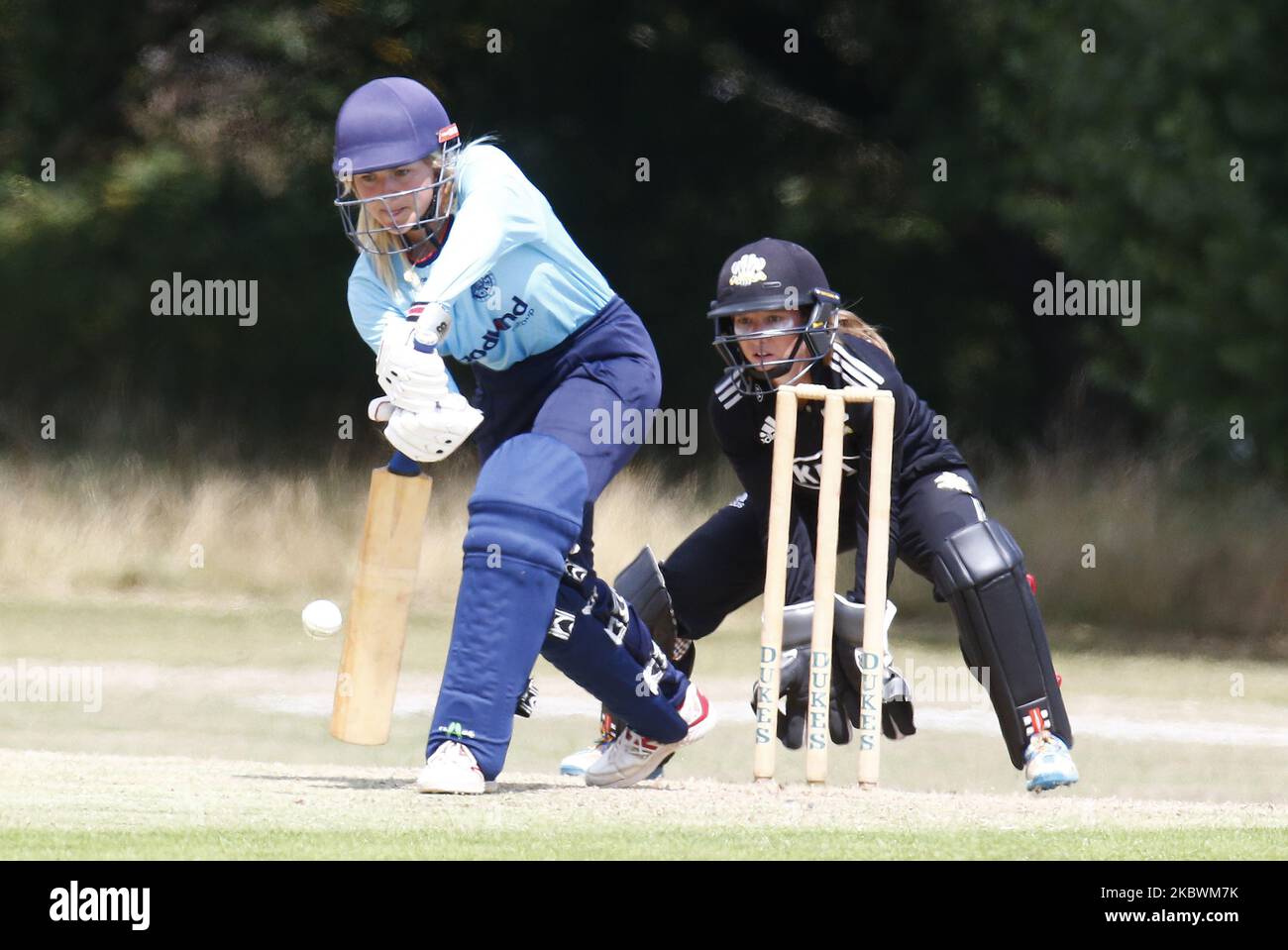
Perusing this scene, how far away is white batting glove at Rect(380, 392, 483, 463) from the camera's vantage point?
208 inches

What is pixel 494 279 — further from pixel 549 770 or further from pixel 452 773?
pixel 549 770

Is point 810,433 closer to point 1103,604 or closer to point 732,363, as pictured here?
point 732,363

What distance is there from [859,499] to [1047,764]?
0.87 meters

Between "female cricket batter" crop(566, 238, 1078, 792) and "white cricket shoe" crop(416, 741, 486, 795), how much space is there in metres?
0.94

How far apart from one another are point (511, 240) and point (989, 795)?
1.99 m

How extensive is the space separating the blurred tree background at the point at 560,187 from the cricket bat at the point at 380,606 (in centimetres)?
1070

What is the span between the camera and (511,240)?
17.7 ft

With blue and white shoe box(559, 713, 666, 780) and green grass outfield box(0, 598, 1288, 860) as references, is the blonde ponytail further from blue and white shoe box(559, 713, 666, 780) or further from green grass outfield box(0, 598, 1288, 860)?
blue and white shoe box(559, 713, 666, 780)

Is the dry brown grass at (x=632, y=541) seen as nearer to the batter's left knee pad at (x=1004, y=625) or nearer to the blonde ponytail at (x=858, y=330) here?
the batter's left knee pad at (x=1004, y=625)

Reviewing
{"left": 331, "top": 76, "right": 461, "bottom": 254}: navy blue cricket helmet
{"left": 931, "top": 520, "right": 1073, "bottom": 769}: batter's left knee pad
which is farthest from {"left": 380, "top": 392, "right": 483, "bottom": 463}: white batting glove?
{"left": 931, "top": 520, "right": 1073, "bottom": 769}: batter's left knee pad

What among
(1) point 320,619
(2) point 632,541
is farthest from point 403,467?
(2) point 632,541

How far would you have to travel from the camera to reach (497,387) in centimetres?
580

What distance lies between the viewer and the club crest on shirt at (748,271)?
19.6 feet

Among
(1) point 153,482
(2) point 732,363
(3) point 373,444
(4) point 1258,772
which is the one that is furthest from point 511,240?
(3) point 373,444
